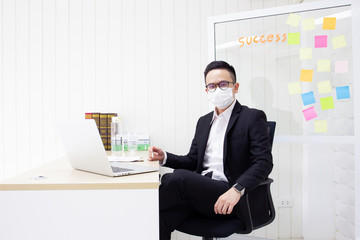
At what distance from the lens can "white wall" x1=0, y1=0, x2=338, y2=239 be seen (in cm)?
240

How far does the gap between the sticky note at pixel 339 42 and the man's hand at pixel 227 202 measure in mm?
1313

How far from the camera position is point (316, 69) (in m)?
1.93

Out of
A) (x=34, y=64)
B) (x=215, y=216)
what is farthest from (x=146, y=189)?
(x=34, y=64)

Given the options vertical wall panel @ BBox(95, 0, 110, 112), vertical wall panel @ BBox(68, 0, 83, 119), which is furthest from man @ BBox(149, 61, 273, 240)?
vertical wall panel @ BBox(68, 0, 83, 119)

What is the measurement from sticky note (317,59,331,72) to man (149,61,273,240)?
29.1 inches

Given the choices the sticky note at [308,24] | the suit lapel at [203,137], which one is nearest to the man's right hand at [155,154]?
the suit lapel at [203,137]

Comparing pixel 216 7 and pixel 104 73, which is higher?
pixel 216 7

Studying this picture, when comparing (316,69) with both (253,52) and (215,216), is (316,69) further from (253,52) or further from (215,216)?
(215,216)

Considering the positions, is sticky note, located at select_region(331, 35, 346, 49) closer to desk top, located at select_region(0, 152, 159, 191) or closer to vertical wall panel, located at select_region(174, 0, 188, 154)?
vertical wall panel, located at select_region(174, 0, 188, 154)

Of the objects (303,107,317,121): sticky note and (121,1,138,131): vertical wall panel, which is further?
(121,1,138,131): vertical wall panel

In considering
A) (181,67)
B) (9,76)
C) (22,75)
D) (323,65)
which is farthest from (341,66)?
(9,76)

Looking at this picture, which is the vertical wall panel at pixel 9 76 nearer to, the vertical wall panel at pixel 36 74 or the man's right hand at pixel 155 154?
the vertical wall panel at pixel 36 74

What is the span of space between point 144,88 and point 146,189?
1503 mm

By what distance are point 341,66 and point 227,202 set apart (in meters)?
1.32
